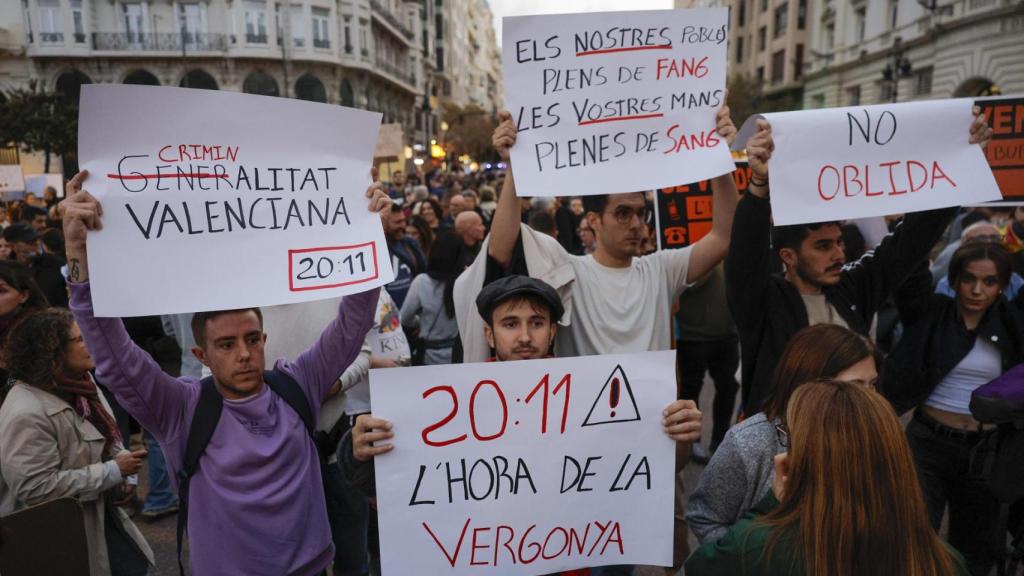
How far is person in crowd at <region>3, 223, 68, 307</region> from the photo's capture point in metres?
4.93

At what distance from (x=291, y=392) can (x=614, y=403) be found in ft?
3.49

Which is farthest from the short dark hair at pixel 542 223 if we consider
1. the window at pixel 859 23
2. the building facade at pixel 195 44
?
the window at pixel 859 23

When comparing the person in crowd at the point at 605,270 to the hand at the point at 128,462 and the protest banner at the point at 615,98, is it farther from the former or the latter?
the hand at the point at 128,462

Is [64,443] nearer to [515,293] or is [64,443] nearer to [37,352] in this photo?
[37,352]

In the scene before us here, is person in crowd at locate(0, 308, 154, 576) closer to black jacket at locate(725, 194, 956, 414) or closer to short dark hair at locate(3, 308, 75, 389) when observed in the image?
short dark hair at locate(3, 308, 75, 389)

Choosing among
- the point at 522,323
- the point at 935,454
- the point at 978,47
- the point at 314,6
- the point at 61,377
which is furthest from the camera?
the point at 314,6

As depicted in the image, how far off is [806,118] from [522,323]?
1306 mm

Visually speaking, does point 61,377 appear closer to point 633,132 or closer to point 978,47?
point 633,132

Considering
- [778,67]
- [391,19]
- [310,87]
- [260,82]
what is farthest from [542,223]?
[391,19]

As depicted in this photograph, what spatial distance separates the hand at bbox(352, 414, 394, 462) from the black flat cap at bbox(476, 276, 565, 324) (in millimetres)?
556

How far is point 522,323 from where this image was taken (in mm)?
2084

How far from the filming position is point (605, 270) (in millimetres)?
2584

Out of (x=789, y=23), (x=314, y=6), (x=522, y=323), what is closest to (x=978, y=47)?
(x=789, y=23)

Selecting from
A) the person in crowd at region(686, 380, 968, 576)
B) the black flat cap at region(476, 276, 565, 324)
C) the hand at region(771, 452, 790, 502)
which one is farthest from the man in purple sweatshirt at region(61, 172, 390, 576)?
the hand at region(771, 452, 790, 502)
